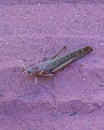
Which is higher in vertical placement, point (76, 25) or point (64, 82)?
point (76, 25)

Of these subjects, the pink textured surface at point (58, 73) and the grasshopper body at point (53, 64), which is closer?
the pink textured surface at point (58, 73)

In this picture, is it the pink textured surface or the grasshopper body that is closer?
the pink textured surface

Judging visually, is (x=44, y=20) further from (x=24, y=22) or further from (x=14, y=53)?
(x=14, y=53)

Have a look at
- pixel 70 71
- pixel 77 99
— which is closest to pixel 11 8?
pixel 70 71

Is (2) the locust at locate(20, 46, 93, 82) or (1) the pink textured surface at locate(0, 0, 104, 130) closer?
(1) the pink textured surface at locate(0, 0, 104, 130)
